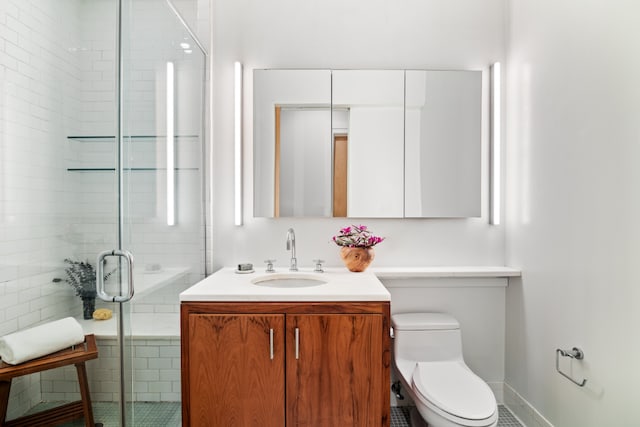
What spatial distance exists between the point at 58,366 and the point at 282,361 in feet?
2.73

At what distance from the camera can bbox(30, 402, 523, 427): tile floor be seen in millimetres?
1282

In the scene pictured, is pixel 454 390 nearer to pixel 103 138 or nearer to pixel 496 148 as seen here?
pixel 496 148

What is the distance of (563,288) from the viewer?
179 cm

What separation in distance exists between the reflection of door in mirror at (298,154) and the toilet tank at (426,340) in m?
0.84

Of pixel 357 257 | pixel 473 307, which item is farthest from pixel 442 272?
pixel 357 257

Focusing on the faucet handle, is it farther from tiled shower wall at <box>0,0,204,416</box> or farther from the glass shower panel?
tiled shower wall at <box>0,0,204,416</box>

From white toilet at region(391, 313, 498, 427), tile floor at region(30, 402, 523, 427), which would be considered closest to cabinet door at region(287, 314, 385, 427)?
white toilet at region(391, 313, 498, 427)

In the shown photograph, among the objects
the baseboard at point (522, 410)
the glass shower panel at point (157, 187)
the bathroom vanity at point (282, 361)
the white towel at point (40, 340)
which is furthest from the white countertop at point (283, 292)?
the baseboard at point (522, 410)

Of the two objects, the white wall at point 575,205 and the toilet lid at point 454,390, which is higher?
the white wall at point 575,205

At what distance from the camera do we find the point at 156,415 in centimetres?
164

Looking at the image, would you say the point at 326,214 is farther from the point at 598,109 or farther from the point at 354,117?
the point at 598,109

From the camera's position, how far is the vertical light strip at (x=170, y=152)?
175cm

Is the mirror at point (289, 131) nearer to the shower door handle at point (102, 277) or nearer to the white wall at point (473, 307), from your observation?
the white wall at point (473, 307)

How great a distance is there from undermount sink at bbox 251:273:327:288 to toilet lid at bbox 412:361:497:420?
2.24 feet
